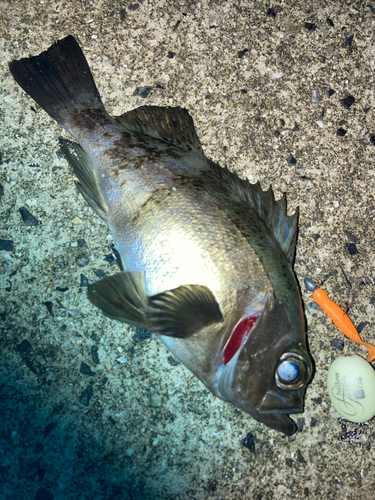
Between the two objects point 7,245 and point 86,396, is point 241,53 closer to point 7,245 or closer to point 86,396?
point 7,245

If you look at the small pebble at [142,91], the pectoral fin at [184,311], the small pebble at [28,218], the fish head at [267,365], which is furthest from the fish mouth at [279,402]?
the small pebble at [142,91]

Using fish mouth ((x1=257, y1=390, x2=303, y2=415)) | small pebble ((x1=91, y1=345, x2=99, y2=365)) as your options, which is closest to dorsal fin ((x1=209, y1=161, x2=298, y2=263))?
fish mouth ((x1=257, y1=390, x2=303, y2=415))

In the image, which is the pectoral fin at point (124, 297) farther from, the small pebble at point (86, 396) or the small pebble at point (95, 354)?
the small pebble at point (86, 396)

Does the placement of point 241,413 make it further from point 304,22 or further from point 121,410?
point 304,22

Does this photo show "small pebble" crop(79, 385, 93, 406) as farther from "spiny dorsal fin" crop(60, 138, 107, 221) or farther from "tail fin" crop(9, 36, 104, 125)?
"tail fin" crop(9, 36, 104, 125)

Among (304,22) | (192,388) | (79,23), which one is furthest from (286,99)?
(192,388)

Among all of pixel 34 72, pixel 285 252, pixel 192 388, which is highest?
pixel 34 72

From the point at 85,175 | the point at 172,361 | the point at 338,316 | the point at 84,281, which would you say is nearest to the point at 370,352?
the point at 338,316
